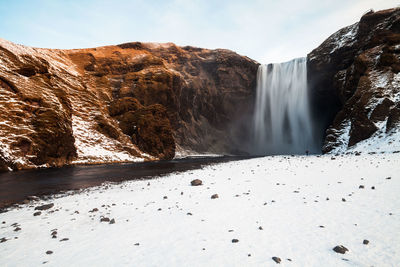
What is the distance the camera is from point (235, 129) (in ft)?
287

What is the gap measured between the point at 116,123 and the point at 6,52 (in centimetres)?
2135

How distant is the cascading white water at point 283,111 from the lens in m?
68.7

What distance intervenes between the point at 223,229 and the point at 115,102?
164 ft

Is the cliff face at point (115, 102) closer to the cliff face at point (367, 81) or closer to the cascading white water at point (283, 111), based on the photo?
the cascading white water at point (283, 111)

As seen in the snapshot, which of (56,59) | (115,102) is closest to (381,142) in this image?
(115,102)

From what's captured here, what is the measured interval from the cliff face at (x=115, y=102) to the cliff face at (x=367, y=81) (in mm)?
33786

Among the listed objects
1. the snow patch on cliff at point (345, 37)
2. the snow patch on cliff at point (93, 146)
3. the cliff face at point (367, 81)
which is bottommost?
the snow patch on cliff at point (93, 146)

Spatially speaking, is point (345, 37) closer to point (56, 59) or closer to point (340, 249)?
point (340, 249)

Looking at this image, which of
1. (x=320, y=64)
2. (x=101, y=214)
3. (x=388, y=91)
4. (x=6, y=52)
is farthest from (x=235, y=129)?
(x=101, y=214)

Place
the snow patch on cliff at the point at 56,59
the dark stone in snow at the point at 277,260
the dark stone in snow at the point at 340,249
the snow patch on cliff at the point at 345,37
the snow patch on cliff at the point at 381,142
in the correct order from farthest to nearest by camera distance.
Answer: the snow patch on cliff at the point at 345,37 → the snow patch on cliff at the point at 56,59 → the snow patch on cliff at the point at 381,142 → the dark stone in snow at the point at 340,249 → the dark stone in snow at the point at 277,260

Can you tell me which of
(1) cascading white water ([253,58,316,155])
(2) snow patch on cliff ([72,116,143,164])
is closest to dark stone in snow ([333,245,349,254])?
(2) snow patch on cliff ([72,116,143,164])

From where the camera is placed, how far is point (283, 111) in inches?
2918

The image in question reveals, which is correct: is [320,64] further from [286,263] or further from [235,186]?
[286,263]

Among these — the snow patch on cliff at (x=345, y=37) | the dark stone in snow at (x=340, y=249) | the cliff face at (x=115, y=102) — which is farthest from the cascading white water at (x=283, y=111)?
the dark stone in snow at (x=340, y=249)
